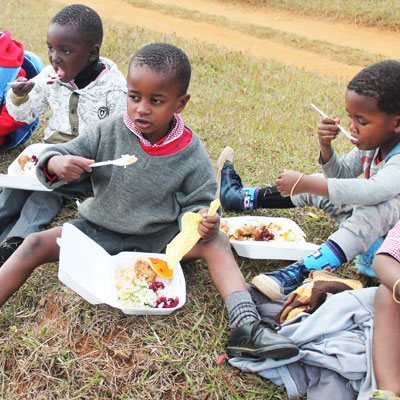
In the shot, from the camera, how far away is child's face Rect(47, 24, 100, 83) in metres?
2.50

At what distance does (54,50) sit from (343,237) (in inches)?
65.1

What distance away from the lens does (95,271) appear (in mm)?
2037

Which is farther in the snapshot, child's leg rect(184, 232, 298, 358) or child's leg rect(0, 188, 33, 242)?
child's leg rect(0, 188, 33, 242)

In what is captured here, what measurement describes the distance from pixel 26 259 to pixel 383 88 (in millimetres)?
1605

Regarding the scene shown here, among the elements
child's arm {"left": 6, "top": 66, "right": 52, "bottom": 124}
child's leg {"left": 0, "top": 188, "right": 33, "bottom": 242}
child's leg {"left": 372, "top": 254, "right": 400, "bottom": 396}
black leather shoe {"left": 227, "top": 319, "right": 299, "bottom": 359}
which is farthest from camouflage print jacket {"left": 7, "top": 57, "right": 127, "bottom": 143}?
child's leg {"left": 372, "top": 254, "right": 400, "bottom": 396}

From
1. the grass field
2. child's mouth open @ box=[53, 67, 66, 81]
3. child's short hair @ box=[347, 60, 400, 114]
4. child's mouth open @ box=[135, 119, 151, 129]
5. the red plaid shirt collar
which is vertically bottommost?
the grass field

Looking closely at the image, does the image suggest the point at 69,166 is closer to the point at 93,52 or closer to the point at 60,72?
the point at 60,72

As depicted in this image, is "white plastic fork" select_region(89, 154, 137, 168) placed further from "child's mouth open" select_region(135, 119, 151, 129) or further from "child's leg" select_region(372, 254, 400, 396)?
"child's leg" select_region(372, 254, 400, 396)

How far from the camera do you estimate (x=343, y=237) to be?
2211 mm

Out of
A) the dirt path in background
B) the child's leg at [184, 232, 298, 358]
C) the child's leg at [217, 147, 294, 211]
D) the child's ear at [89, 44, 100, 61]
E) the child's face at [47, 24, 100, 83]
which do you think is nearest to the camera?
the child's leg at [184, 232, 298, 358]

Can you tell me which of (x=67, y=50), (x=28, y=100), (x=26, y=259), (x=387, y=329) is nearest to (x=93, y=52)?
(x=67, y=50)

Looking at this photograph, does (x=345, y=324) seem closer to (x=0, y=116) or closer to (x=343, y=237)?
(x=343, y=237)

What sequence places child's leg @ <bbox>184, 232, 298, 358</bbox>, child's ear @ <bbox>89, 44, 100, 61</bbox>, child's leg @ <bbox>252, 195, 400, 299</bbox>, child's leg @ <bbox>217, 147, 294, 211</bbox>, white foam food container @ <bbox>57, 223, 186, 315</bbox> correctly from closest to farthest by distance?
child's leg @ <bbox>184, 232, 298, 358</bbox> → white foam food container @ <bbox>57, 223, 186, 315</bbox> → child's leg @ <bbox>252, 195, 400, 299</bbox> → child's ear @ <bbox>89, 44, 100, 61</bbox> → child's leg @ <bbox>217, 147, 294, 211</bbox>

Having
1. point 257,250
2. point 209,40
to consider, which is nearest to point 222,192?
point 257,250
